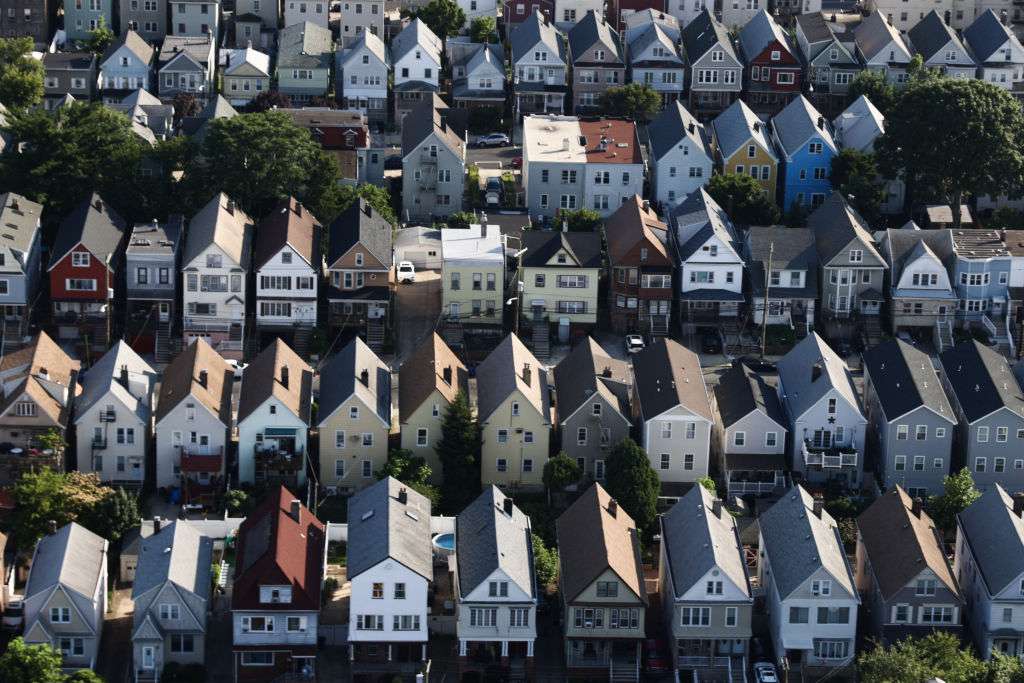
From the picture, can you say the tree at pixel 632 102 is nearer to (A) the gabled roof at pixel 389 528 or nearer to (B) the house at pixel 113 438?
(B) the house at pixel 113 438

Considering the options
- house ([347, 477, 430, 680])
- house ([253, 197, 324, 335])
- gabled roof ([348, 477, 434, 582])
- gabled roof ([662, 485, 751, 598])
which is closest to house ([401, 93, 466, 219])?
house ([253, 197, 324, 335])

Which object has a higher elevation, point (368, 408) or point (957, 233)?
point (957, 233)

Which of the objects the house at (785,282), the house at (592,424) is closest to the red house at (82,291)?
the house at (592,424)

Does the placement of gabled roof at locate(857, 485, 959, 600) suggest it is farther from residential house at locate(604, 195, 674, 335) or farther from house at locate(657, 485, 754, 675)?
residential house at locate(604, 195, 674, 335)

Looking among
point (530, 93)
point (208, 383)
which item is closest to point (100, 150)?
point (208, 383)

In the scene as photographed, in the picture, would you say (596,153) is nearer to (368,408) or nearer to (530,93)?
(530,93)

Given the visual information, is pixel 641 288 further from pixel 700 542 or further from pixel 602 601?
pixel 602 601
